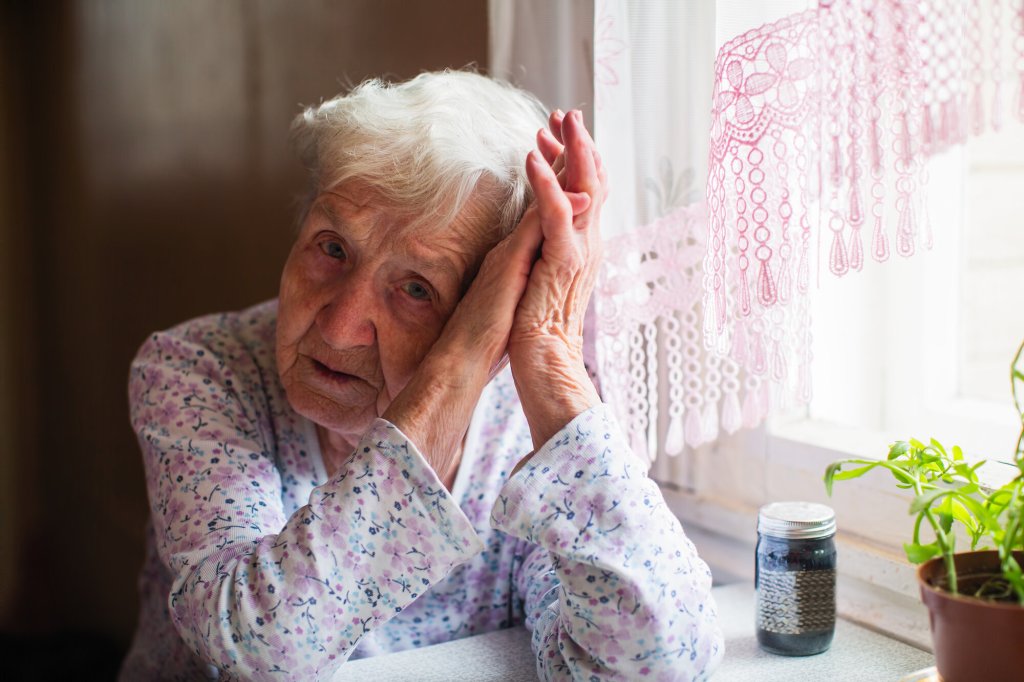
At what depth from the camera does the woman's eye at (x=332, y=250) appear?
1272 millimetres

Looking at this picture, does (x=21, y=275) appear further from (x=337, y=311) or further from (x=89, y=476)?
(x=337, y=311)

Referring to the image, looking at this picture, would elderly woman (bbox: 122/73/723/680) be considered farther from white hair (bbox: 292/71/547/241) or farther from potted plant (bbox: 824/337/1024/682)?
potted plant (bbox: 824/337/1024/682)

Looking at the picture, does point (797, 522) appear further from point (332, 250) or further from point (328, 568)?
point (332, 250)

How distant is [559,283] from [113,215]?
1.67m

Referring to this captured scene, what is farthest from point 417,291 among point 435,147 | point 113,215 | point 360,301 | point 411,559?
point 113,215

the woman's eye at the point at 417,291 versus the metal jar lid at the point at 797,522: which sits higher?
the woman's eye at the point at 417,291

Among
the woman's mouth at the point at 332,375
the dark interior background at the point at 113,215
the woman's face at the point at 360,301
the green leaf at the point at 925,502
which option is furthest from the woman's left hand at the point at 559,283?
the dark interior background at the point at 113,215

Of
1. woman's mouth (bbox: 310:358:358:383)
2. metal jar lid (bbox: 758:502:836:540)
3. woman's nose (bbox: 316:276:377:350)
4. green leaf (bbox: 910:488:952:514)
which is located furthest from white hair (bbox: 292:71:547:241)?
green leaf (bbox: 910:488:952:514)

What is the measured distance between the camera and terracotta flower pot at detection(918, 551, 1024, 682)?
799mm

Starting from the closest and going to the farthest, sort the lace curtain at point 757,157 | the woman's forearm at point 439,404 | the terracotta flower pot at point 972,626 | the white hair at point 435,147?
1. the terracotta flower pot at point 972,626
2. the lace curtain at point 757,157
3. the woman's forearm at point 439,404
4. the white hair at point 435,147

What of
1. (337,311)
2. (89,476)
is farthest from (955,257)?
(89,476)

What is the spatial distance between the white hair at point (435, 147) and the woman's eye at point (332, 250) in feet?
0.25

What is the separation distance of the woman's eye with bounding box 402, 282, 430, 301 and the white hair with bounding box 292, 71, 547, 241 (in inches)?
3.4

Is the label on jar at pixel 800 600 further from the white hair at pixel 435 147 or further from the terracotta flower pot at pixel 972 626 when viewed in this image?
the white hair at pixel 435 147
